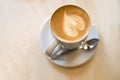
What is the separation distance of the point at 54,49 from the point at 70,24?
88 mm

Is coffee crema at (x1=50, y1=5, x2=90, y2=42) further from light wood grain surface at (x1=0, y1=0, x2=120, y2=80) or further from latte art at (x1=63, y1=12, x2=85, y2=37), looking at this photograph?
light wood grain surface at (x1=0, y1=0, x2=120, y2=80)

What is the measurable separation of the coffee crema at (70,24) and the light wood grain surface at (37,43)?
0.10 metres

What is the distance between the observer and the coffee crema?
26.2 inches

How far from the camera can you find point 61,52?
722mm

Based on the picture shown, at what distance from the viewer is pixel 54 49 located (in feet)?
2.27

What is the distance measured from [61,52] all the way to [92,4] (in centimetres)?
20

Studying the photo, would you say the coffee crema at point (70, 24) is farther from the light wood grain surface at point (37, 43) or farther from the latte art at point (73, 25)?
the light wood grain surface at point (37, 43)

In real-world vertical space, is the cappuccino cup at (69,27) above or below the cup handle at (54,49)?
above

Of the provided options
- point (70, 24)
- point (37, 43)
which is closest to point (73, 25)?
point (70, 24)

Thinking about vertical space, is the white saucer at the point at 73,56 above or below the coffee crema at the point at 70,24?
below

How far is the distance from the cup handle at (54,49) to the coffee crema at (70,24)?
23mm

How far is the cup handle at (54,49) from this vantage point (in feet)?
2.20

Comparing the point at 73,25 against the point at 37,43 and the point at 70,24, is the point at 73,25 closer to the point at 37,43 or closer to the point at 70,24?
the point at 70,24

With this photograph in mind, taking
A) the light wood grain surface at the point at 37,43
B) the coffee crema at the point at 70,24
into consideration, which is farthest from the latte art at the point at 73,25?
the light wood grain surface at the point at 37,43
